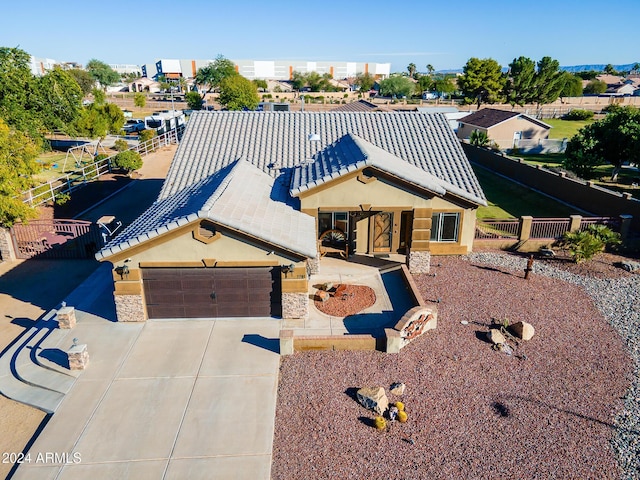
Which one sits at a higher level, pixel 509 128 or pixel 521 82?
pixel 521 82

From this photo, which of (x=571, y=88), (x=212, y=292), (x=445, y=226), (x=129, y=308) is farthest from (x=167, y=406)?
(x=571, y=88)

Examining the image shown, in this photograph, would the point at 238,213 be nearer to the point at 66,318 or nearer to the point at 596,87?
the point at 66,318

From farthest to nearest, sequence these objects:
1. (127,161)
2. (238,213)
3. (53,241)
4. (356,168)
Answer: (127,161), (53,241), (356,168), (238,213)

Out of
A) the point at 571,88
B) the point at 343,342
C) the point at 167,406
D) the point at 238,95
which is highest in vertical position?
the point at 238,95

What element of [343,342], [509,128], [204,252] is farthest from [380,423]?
[509,128]

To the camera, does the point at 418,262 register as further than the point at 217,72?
No

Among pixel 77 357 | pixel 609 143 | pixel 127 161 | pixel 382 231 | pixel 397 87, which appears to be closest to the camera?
pixel 77 357
